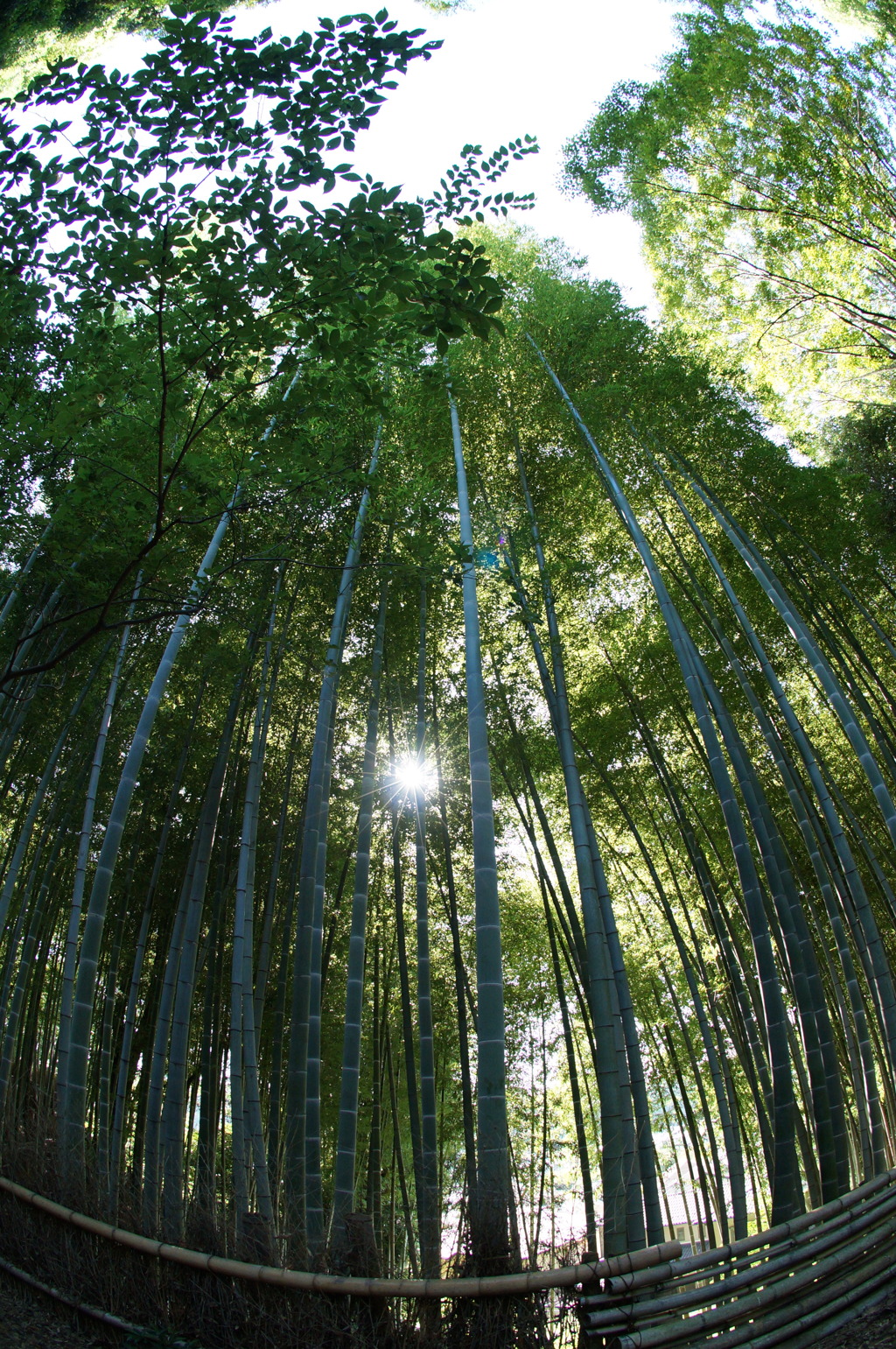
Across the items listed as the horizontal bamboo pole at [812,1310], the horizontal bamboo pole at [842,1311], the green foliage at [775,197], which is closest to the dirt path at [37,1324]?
the horizontal bamboo pole at [812,1310]

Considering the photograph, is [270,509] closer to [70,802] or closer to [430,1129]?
[70,802]

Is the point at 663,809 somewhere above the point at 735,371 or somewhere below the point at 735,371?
below

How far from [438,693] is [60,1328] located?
3864 mm

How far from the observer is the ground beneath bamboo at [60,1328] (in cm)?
204

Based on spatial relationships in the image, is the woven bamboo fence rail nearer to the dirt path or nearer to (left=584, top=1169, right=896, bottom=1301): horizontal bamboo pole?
(left=584, top=1169, right=896, bottom=1301): horizontal bamboo pole

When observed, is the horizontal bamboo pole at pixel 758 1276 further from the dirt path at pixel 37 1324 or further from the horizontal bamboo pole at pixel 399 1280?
the dirt path at pixel 37 1324

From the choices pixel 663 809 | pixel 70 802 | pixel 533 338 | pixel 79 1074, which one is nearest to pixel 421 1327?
pixel 79 1074

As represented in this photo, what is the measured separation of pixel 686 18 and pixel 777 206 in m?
1.98

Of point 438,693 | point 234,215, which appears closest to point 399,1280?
point 234,215

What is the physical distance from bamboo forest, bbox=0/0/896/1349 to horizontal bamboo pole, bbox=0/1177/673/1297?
1 centimetres

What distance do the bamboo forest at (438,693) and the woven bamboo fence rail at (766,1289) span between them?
0.02 metres

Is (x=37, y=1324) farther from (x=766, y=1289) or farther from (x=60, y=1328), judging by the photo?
(x=766, y=1289)

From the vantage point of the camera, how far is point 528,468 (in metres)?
5.57

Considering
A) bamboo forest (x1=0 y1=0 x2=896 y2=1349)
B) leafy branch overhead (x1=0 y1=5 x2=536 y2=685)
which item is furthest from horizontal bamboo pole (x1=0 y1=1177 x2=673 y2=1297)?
leafy branch overhead (x1=0 y1=5 x2=536 y2=685)
